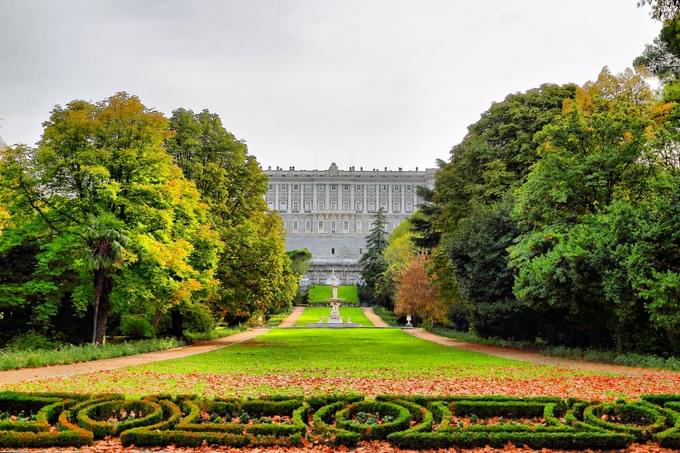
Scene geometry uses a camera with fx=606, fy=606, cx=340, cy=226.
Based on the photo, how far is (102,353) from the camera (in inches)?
654

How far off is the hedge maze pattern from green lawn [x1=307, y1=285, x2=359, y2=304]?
55.5 m

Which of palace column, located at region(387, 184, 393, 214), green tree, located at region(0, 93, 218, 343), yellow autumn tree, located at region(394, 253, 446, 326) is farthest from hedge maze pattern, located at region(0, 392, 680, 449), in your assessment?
palace column, located at region(387, 184, 393, 214)

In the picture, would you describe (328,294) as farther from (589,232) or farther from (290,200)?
(589,232)

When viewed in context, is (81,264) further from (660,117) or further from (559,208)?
(660,117)

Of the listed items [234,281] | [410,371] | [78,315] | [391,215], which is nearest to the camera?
[410,371]

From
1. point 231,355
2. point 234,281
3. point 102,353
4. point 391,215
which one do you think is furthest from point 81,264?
point 391,215

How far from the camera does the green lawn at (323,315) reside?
43219 millimetres

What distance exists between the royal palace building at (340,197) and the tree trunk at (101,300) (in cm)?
8901

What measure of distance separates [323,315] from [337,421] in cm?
4434

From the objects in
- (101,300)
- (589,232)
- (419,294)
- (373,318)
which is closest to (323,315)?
(373,318)

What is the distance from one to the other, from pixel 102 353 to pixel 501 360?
35.9 ft

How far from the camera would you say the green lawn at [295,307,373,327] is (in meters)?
43.2

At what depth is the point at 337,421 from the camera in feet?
20.8

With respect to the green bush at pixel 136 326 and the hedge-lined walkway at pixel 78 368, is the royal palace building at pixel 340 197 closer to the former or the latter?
the green bush at pixel 136 326
